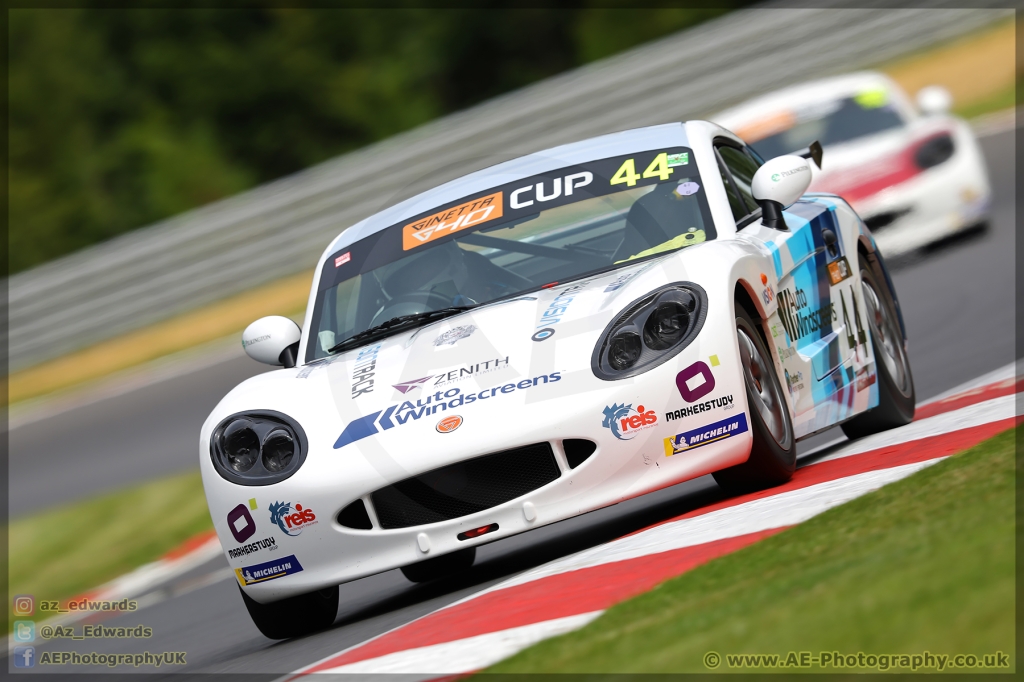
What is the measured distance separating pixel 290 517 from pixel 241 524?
0.22m

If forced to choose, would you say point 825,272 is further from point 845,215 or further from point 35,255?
point 35,255

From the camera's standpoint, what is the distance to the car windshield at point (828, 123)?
12.1 meters

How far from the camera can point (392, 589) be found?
5.92 m

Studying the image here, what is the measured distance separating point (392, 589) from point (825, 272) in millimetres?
2051

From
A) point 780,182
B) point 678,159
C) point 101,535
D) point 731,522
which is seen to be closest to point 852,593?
point 731,522

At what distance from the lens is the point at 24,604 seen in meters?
7.85

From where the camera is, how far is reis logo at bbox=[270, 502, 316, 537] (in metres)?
4.58

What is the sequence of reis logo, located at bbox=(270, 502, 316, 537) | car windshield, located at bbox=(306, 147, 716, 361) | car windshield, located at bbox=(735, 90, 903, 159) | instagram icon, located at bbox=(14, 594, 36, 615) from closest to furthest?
1. reis logo, located at bbox=(270, 502, 316, 537)
2. car windshield, located at bbox=(306, 147, 716, 361)
3. instagram icon, located at bbox=(14, 594, 36, 615)
4. car windshield, located at bbox=(735, 90, 903, 159)

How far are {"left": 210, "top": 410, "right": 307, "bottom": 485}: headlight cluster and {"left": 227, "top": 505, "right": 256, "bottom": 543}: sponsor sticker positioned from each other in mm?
93

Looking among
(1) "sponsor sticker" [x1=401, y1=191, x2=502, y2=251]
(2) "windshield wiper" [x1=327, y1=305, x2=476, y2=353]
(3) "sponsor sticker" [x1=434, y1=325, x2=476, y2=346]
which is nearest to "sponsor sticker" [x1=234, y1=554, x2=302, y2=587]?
(3) "sponsor sticker" [x1=434, y1=325, x2=476, y2=346]

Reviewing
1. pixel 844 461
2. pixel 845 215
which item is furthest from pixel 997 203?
pixel 844 461

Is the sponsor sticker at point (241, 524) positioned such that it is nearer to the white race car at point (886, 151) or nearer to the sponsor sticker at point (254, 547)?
the sponsor sticker at point (254, 547)

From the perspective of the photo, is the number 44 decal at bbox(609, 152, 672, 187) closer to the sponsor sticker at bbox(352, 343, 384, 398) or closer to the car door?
the car door

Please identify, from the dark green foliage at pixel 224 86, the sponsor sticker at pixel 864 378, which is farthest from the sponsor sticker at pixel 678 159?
the dark green foliage at pixel 224 86
